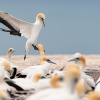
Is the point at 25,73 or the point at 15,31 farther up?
the point at 15,31

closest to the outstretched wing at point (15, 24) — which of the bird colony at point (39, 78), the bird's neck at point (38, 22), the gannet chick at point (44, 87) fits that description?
the bird colony at point (39, 78)

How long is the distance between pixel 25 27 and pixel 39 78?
852 centimetres

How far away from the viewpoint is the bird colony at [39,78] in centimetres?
559

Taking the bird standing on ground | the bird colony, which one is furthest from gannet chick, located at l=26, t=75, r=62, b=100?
the bird standing on ground

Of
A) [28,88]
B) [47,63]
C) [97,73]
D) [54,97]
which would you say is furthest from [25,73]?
[54,97]

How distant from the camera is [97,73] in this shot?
14523 millimetres

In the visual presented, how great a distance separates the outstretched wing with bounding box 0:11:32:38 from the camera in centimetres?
1671

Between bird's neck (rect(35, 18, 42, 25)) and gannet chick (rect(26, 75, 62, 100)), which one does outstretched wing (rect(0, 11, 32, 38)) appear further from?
gannet chick (rect(26, 75, 62, 100))

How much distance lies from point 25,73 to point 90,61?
24.4 ft

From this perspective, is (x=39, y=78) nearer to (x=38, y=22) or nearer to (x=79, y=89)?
(x=79, y=89)

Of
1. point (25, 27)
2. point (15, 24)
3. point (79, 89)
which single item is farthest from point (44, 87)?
point (25, 27)

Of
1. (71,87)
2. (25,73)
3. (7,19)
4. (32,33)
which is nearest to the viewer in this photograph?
(71,87)

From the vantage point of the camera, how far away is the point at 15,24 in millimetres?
17312

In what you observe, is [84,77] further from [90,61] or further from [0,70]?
[90,61]
